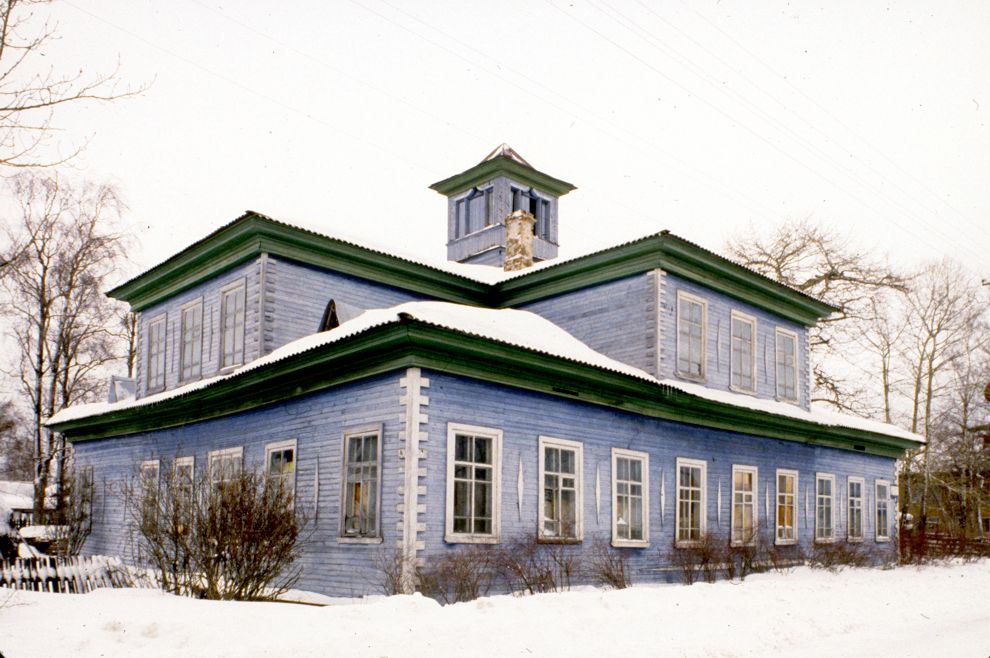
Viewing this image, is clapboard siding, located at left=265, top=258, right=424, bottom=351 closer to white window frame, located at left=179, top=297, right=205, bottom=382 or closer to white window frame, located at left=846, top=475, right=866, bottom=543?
white window frame, located at left=179, top=297, right=205, bottom=382

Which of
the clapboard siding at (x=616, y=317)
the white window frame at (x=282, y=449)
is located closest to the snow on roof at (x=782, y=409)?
the clapboard siding at (x=616, y=317)

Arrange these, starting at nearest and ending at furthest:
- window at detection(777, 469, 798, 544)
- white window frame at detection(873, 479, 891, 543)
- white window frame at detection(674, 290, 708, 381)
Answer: white window frame at detection(674, 290, 708, 381) < window at detection(777, 469, 798, 544) < white window frame at detection(873, 479, 891, 543)

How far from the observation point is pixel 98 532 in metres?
23.7

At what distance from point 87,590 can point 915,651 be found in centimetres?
1314

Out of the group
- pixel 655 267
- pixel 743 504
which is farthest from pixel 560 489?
pixel 743 504

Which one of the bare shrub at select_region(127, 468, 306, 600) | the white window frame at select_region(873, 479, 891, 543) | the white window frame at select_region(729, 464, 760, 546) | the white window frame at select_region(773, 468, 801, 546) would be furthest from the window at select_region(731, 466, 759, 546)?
the bare shrub at select_region(127, 468, 306, 600)

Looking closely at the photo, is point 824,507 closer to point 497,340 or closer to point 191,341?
point 497,340

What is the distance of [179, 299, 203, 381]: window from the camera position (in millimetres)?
22234

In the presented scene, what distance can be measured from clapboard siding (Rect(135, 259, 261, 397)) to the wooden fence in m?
5.01

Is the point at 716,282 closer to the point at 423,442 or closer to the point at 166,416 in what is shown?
the point at 423,442

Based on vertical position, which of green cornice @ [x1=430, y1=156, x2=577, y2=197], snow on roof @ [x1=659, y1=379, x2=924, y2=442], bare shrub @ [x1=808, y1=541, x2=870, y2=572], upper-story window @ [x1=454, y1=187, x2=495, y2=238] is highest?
green cornice @ [x1=430, y1=156, x2=577, y2=197]

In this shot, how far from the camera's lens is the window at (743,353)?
22.6m

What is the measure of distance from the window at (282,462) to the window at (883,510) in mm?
18556

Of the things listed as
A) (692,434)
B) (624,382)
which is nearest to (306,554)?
(624,382)
